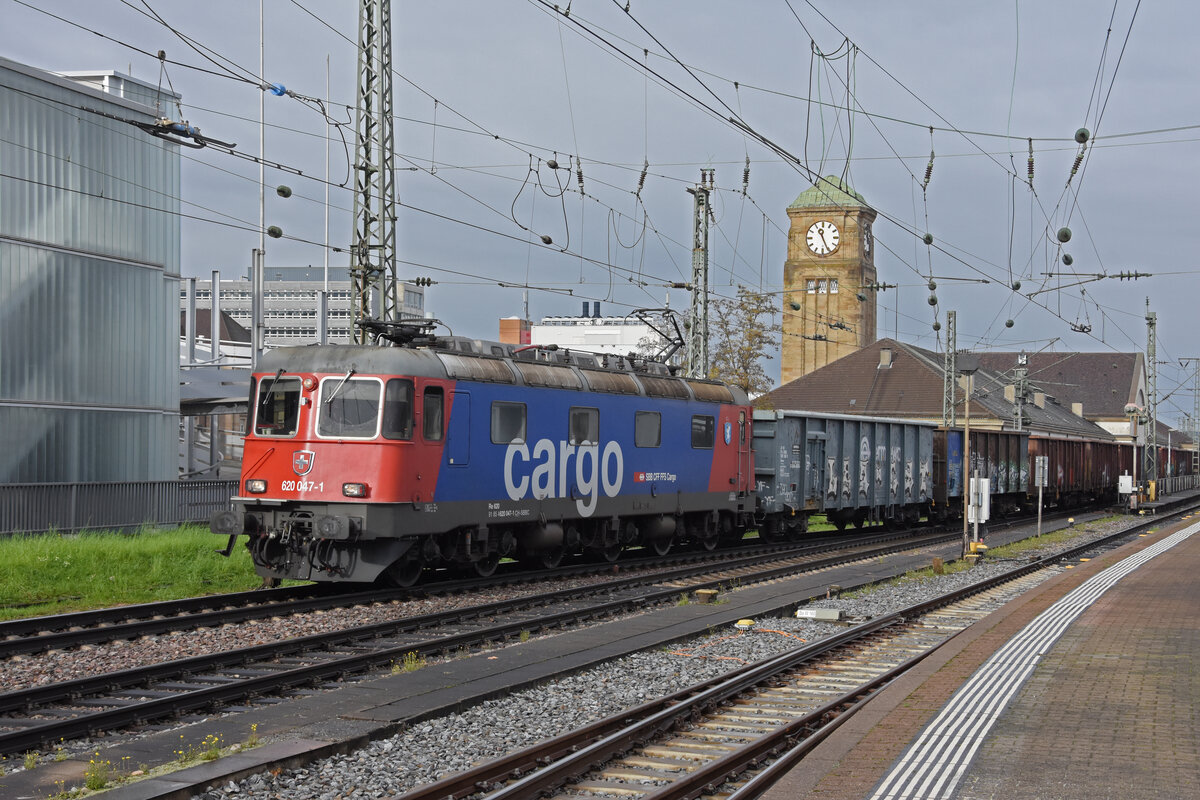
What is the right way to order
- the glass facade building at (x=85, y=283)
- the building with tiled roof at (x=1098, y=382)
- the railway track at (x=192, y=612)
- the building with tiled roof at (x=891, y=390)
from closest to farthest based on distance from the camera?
the railway track at (x=192, y=612)
the glass facade building at (x=85, y=283)
the building with tiled roof at (x=891, y=390)
the building with tiled roof at (x=1098, y=382)

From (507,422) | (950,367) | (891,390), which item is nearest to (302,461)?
(507,422)

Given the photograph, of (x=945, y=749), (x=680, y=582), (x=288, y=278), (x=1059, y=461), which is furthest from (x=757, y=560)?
(x=288, y=278)

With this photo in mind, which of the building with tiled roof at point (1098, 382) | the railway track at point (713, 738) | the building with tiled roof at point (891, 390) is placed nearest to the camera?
the railway track at point (713, 738)

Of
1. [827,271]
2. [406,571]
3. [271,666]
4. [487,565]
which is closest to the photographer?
[271,666]

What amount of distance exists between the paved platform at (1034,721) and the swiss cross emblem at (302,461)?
8.73 metres

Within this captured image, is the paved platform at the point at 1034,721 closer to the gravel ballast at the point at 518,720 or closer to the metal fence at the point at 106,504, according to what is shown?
the gravel ballast at the point at 518,720

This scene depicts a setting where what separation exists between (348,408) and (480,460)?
2.31 m

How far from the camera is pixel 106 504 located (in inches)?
961

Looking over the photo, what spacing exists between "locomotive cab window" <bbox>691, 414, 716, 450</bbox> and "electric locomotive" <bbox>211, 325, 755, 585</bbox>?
1631 millimetres

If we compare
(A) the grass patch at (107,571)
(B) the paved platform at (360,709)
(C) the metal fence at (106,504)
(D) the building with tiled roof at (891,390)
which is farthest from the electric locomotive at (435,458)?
(D) the building with tiled roof at (891,390)

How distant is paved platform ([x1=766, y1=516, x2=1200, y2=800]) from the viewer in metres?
→ 7.31

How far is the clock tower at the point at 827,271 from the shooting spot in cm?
10062

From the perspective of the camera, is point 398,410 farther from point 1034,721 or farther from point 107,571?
point 1034,721

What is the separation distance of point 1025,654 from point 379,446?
8.69 metres
